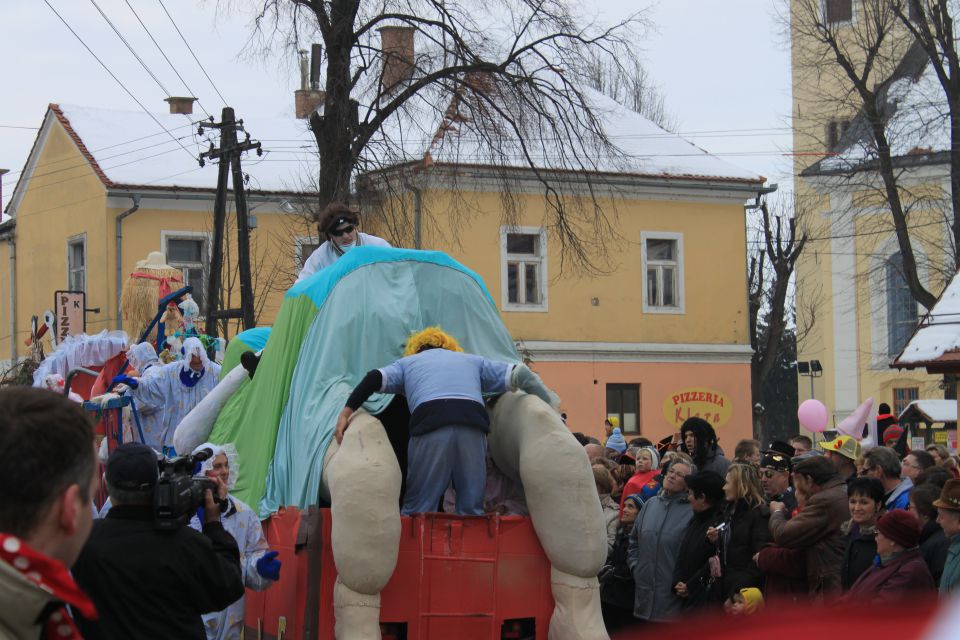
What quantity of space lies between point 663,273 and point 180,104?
1382 centimetres

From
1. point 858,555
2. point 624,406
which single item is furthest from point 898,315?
point 858,555

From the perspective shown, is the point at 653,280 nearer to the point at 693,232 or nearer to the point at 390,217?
the point at 693,232

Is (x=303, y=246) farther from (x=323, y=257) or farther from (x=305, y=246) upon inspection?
(x=323, y=257)

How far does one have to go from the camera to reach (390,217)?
1927cm

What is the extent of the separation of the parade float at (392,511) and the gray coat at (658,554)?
1.41 m

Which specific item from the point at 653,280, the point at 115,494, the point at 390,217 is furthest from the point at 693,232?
the point at 115,494

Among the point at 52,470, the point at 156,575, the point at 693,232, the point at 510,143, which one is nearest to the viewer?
the point at 52,470

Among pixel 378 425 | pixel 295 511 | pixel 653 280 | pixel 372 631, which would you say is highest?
pixel 653 280

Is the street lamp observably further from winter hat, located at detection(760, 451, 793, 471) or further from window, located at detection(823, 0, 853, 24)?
winter hat, located at detection(760, 451, 793, 471)

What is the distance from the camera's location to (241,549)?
7188 millimetres

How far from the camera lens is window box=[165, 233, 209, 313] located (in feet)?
107

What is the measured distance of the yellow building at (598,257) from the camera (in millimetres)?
32219

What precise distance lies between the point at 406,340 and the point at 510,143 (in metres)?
9.37

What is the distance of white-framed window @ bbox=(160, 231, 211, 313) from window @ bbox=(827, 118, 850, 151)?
15624 mm
